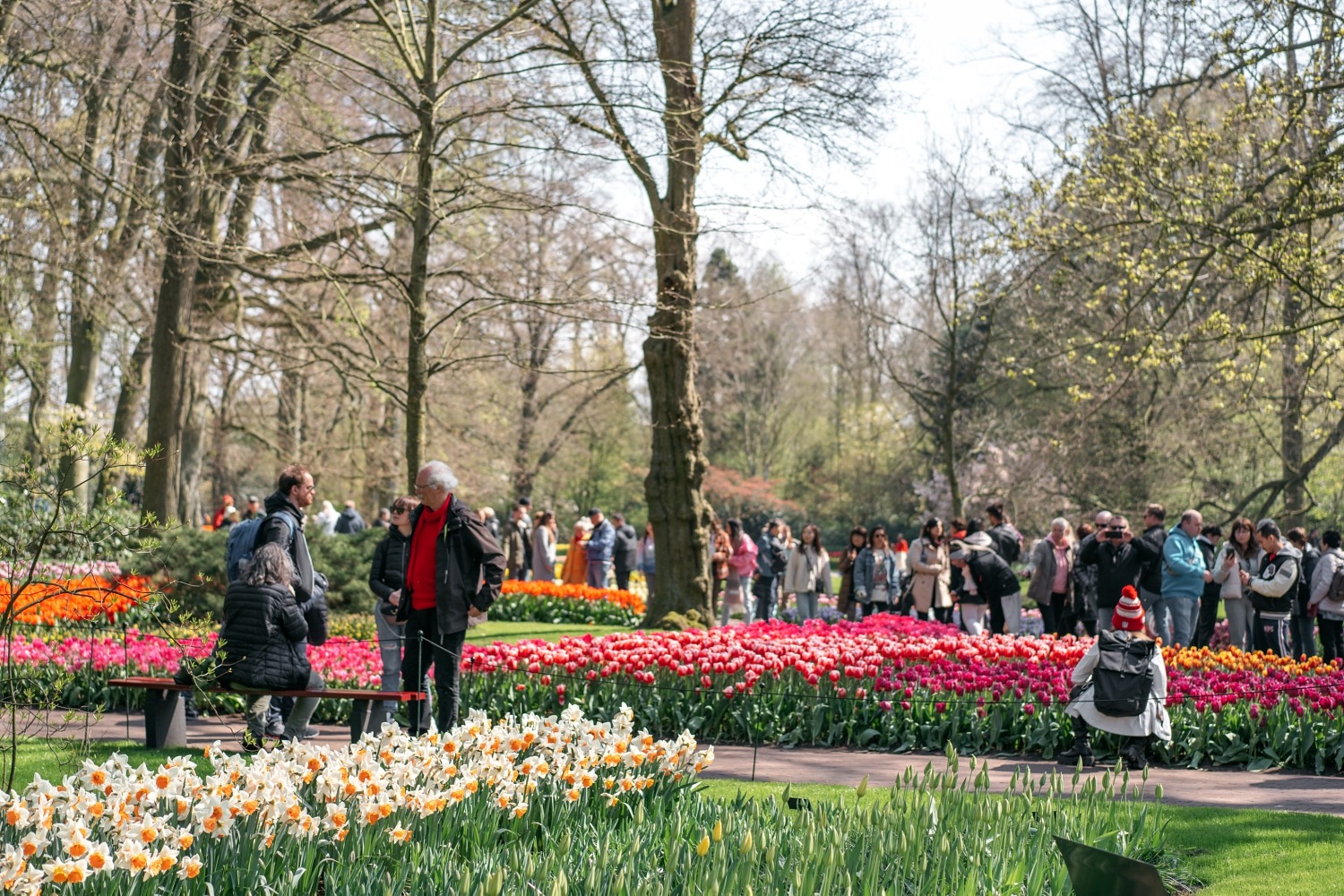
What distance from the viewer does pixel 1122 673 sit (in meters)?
8.22

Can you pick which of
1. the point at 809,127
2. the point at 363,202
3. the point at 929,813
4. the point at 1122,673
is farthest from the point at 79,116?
the point at 929,813

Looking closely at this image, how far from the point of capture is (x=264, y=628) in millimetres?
7824

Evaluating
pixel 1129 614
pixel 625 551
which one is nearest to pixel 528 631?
pixel 625 551

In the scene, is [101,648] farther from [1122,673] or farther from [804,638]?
[1122,673]

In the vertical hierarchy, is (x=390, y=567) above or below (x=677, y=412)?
below

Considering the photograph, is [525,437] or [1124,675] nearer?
[1124,675]

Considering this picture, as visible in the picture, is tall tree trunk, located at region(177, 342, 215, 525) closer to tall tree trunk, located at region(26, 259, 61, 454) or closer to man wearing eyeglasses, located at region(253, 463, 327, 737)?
tall tree trunk, located at region(26, 259, 61, 454)

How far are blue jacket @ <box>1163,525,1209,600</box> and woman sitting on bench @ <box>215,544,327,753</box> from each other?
27.4 ft

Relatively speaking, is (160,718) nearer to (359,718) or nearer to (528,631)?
(359,718)

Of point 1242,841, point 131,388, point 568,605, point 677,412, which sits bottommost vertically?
point 1242,841

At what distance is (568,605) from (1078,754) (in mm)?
12132

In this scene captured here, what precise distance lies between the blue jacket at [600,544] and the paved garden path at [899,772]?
40.1 feet

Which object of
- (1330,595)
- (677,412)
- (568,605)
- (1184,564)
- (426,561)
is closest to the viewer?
(426,561)

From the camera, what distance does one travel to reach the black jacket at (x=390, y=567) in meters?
9.23
